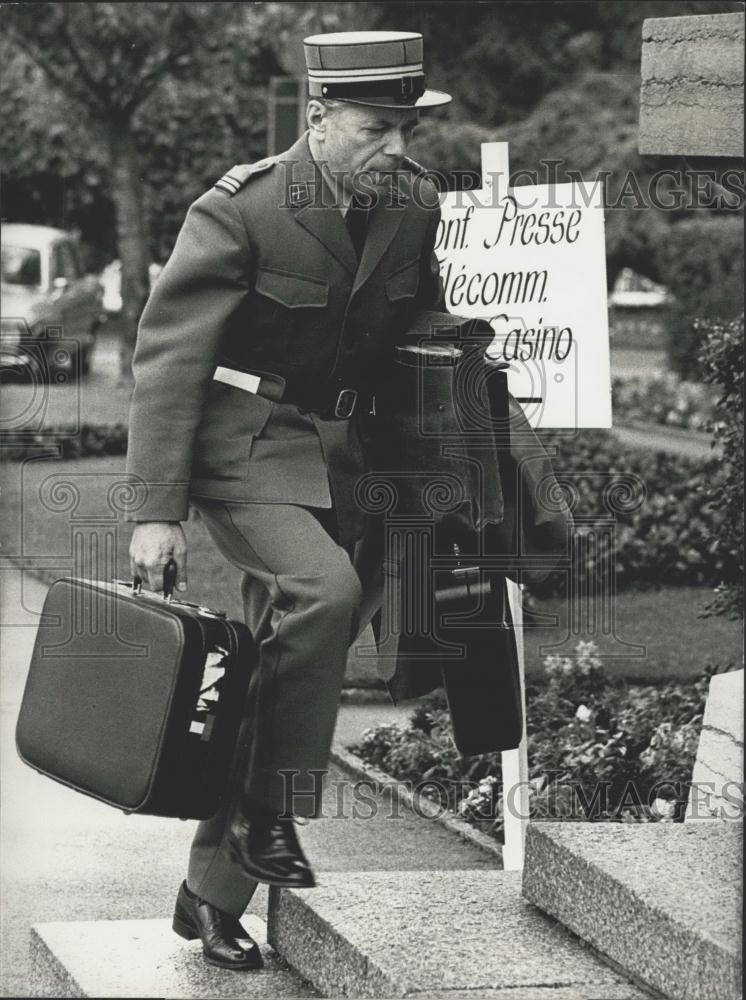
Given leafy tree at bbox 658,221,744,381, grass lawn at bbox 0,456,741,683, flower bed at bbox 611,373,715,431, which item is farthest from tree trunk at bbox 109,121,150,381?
grass lawn at bbox 0,456,741,683

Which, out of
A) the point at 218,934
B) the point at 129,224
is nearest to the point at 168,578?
the point at 218,934

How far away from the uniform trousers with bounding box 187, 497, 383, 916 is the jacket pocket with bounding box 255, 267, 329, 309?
0.44 meters

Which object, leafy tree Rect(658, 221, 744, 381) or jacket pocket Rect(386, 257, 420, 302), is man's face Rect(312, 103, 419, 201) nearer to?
jacket pocket Rect(386, 257, 420, 302)

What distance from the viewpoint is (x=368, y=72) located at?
13.1 ft

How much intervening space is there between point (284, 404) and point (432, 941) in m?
1.21

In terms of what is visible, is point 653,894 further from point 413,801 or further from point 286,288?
point 413,801

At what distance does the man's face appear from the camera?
4012 mm

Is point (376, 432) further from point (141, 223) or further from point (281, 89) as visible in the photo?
point (141, 223)

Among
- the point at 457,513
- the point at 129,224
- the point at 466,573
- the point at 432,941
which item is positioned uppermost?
the point at 129,224

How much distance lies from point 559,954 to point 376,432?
1215 mm

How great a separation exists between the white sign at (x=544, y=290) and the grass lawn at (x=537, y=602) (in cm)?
227

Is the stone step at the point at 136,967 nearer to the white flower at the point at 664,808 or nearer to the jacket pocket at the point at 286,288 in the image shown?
the jacket pocket at the point at 286,288

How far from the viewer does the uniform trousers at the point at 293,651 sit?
387cm

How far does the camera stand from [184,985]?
4.05m
